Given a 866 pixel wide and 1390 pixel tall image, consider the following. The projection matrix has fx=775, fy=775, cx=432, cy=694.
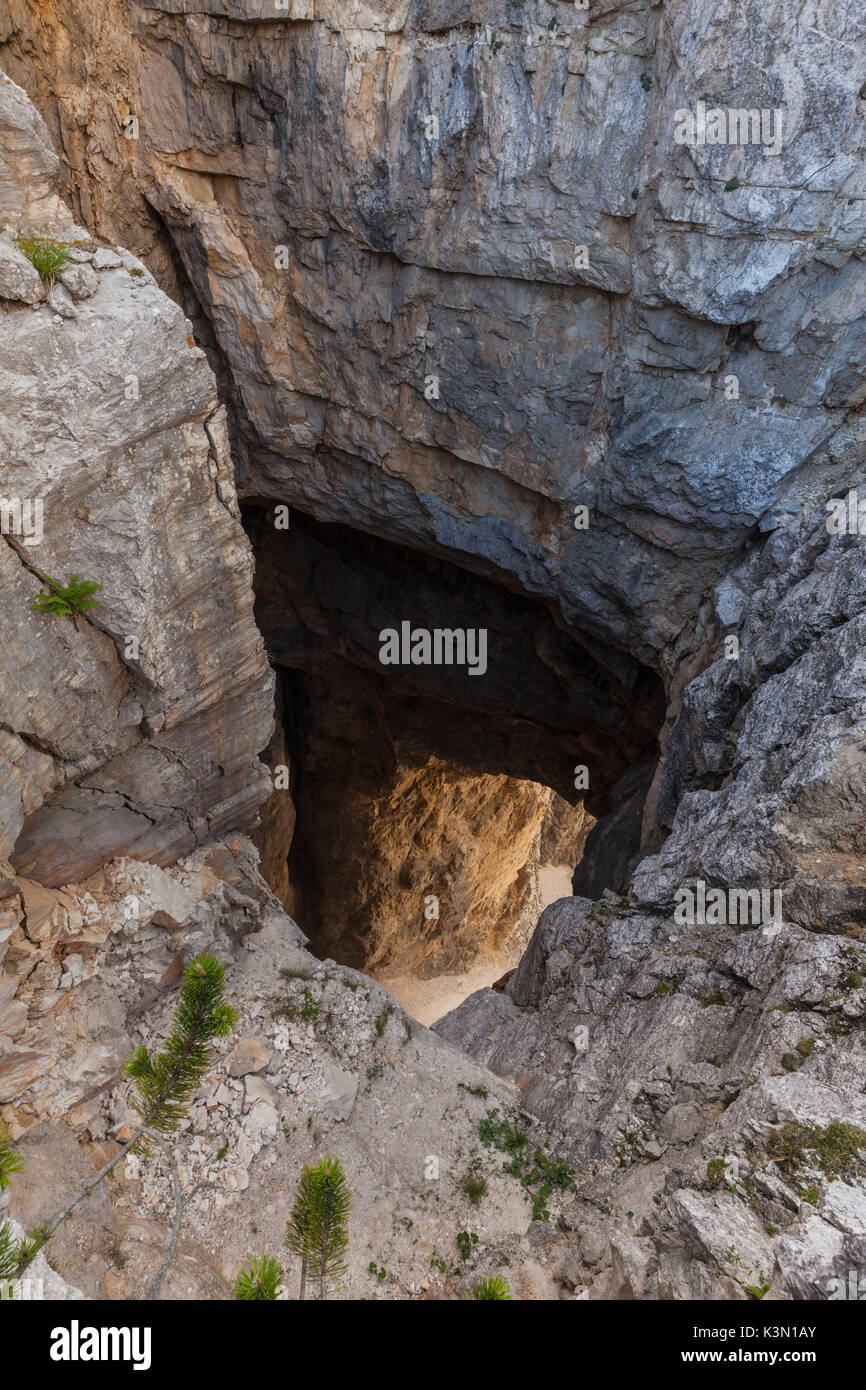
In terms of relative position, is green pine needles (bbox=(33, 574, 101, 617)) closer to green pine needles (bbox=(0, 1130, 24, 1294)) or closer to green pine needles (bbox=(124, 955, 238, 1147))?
green pine needles (bbox=(124, 955, 238, 1147))

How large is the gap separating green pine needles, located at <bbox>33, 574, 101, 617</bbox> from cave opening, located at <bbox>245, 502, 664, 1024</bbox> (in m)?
9.12

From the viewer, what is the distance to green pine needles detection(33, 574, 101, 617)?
6.11 m

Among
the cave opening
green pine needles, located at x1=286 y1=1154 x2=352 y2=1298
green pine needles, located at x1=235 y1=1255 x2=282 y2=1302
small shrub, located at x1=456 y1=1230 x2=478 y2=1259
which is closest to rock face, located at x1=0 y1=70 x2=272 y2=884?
green pine needles, located at x1=286 y1=1154 x2=352 y2=1298

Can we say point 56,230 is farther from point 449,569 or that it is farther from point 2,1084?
point 449,569

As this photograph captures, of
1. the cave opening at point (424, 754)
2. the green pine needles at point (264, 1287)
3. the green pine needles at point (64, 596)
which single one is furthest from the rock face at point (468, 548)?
the green pine needles at point (264, 1287)

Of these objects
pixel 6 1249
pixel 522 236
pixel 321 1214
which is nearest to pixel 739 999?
pixel 321 1214

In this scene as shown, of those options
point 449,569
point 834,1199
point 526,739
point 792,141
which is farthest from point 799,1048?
point 526,739

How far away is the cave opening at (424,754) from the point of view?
54.9ft

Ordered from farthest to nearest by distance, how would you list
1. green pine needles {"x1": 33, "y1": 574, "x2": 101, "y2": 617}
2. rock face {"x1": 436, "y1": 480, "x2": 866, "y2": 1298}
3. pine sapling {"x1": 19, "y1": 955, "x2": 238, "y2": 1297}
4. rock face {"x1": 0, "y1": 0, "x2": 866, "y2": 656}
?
rock face {"x1": 0, "y1": 0, "x2": 866, "y2": 656}
green pine needles {"x1": 33, "y1": 574, "x2": 101, "y2": 617}
rock face {"x1": 436, "y1": 480, "x2": 866, "y2": 1298}
pine sapling {"x1": 19, "y1": 955, "x2": 238, "y2": 1297}

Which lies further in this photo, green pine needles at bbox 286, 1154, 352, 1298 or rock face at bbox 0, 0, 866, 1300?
rock face at bbox 0, 0, 866, 1300

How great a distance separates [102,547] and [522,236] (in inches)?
293

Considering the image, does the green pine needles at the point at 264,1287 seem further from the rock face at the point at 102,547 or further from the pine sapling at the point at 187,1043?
the rock face at the point at 102,547

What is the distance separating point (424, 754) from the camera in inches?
843

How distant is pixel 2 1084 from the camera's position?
6.29 meters
